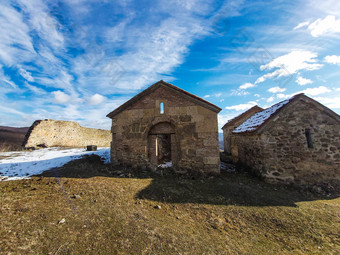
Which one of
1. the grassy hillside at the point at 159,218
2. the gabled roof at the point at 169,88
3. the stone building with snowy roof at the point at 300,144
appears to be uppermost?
the gabled roof at the point at 169,88

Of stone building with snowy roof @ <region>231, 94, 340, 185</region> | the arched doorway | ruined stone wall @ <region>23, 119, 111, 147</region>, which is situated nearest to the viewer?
stone building with snowy roof @ <region>231, 94, 340, 185</region>

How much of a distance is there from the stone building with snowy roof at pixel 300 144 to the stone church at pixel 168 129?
7.59 feet

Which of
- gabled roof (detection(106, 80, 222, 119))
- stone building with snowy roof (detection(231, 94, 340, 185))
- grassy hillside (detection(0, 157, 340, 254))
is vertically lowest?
grassy hillside (detection(0, 157, 340, 254))

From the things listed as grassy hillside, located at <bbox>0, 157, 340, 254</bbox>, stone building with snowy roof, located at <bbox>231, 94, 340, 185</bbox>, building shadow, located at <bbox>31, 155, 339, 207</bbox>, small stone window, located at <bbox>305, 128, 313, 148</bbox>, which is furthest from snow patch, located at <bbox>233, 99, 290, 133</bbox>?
grassy hillside, located at <bbox>0, 157, 340, 254</bbox>

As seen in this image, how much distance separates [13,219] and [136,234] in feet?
9.00

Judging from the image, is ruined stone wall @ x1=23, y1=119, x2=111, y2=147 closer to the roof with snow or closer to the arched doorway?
the arched doorway

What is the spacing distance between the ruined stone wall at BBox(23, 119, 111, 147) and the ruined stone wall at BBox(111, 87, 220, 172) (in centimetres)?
1222

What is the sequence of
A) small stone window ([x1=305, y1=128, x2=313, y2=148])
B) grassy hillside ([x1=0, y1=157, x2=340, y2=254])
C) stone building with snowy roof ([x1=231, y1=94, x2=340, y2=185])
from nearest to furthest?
grassy hillside ([x1=0, y1=157, x2=340, y2=254]), stone building with snowy roof ([x1=231, y1=94, x2=340, y2=185]), small stone window ([x1=305, y1=128, x2=313, y2=148])

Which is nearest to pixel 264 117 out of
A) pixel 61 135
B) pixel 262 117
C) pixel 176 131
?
pixel 262 117

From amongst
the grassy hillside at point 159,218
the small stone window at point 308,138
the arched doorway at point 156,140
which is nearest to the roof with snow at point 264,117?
the small stone window at point 308,138

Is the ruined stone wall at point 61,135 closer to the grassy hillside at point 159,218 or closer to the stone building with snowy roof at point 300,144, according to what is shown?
the grassy hillside at point 159,218

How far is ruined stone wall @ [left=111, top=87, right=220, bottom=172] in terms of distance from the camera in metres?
7.22

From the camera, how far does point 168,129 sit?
7.70m

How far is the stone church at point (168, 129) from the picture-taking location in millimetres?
7242
